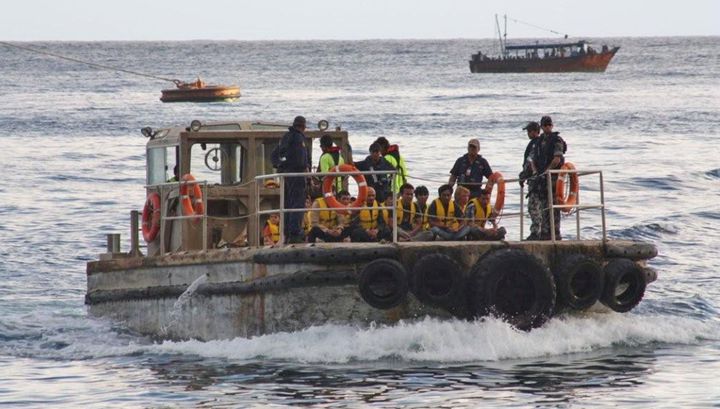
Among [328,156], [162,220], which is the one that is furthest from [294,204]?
[162,220]

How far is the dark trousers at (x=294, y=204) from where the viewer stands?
56.3ft

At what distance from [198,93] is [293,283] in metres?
67.7

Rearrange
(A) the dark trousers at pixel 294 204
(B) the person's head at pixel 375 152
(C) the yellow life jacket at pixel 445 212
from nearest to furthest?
1. (A) the dark trousers at pixel 294 204
2. (C) the yellow life jacket at pixel 445 212
3. (B) the person's head at pixel 375 152

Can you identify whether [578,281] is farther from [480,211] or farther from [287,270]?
[287,270]

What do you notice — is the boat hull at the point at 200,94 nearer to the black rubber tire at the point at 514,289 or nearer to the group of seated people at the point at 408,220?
the group of seated people at the point at 408,220

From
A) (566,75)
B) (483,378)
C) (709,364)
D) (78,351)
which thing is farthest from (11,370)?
(566,75)

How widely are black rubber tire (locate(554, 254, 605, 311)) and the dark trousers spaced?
2.81 meters

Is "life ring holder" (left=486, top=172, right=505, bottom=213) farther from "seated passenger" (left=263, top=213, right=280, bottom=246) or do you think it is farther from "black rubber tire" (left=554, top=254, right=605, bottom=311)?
"seated passenger" (left=263, top=213, right=280, bottom=246)

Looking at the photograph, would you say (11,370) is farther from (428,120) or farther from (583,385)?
(428,120)

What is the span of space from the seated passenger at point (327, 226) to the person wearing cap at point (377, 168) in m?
0.43

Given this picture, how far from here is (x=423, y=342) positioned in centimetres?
1625

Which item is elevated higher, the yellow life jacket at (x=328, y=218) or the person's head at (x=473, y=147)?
the person's head at (x=473, y=147)

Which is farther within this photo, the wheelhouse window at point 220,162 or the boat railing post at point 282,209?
the wheelhouse window at point 220,162

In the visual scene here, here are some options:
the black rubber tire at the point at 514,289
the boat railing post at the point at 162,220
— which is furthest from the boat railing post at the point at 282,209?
the boat railing post at the point at 162,220
